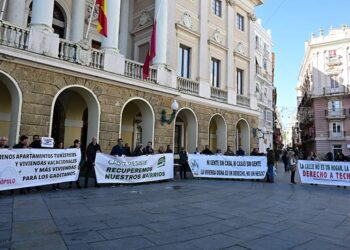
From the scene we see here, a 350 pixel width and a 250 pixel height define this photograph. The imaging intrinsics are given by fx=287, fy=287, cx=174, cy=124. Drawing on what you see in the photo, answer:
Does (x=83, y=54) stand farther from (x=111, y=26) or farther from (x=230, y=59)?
(x=230, y=59)

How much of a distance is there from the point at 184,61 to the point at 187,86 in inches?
73.9

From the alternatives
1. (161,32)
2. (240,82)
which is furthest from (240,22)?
(161,32)

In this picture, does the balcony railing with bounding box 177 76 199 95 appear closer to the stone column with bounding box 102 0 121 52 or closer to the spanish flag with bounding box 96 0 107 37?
the stone column with bounding box 102 0 121 52

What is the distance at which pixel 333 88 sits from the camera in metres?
48.6

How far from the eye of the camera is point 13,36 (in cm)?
1078

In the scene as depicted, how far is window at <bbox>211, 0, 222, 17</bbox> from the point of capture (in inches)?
843

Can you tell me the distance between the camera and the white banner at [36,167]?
828 centimetres

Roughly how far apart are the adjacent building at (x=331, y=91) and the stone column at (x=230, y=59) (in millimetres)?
32682

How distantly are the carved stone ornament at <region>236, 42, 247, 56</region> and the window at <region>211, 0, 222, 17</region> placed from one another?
2.99 metres

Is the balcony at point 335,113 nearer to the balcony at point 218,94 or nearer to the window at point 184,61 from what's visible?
the balcony at point 218,94

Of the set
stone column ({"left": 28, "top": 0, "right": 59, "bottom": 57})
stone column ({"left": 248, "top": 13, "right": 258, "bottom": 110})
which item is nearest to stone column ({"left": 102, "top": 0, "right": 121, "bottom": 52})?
stone column ({"left": 28, "top": 0, "right": 59, "bottom": 57})

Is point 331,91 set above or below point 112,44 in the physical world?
above

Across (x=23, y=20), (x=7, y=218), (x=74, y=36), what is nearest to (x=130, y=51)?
(x=74, y=36)

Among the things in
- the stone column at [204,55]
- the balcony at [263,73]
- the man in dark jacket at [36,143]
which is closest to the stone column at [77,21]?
the man in dark jacket at [36,143]
